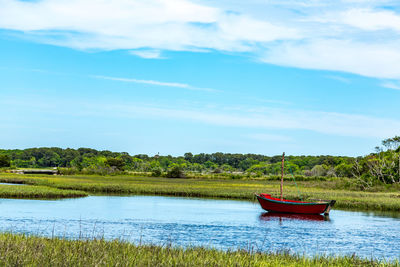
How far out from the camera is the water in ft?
85.9

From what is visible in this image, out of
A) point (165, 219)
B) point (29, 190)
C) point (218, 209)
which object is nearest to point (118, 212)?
point (165, 219)

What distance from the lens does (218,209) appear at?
46281 millimetres

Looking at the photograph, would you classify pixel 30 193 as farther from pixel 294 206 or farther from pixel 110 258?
pixel 110 258

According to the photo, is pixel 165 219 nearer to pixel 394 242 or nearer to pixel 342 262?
pixel 394 242

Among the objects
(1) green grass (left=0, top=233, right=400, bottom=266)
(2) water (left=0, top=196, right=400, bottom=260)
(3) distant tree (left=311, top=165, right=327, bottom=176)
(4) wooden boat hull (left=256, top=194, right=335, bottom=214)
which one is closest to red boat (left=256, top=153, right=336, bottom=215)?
(4) wooden boat hull (left=256, top=194, right=335, bottom=214)

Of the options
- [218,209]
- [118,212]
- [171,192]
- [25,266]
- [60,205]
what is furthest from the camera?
[171,192]

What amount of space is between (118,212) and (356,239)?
19.1 meters

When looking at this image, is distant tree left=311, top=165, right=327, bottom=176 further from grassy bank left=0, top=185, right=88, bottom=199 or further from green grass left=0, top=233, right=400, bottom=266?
green grass left=0, top=233, right=400, bottom=266

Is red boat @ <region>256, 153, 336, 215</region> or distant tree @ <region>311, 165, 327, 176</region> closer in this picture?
red boat @ <region>256, 153, 336, 215</region>

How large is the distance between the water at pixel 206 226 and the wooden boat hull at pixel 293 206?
0.98 metres

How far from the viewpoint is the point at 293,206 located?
4700cm

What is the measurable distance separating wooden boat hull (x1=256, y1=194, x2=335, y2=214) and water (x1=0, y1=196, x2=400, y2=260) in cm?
98

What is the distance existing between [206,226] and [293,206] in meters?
16.2

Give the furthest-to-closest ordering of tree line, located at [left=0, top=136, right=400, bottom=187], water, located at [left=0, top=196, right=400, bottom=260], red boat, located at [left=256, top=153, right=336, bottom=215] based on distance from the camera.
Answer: tree line, located at [left=0, top=136, right=400, bottom=187]
red boat, located at [left=256, top=153, right=336, bottom=215]
water, located at [left=0, top=196, right=400, bottom=260]
